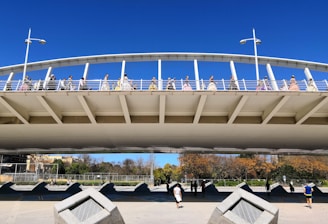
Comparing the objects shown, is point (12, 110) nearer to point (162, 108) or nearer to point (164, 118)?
point (162, 108)

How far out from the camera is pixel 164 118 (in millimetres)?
16938

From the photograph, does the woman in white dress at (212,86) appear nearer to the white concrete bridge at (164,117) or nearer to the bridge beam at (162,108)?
the white concrete bridge at (164,117)

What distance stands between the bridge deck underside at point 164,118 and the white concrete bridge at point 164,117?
54 millimetres

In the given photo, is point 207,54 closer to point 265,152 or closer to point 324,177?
point 265,152

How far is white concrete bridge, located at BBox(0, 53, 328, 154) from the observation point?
1431 cm

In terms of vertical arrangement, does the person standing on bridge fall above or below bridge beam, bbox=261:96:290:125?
above

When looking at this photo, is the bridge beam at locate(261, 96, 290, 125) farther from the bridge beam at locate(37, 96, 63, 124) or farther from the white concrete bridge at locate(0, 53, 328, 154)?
the bridge beam at locate(37, 96, 63, 124)

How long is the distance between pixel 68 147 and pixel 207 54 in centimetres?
1709

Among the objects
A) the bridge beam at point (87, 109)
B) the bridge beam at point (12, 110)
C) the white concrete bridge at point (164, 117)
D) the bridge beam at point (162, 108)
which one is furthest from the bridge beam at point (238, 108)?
the bridge beam at point (12, 110)

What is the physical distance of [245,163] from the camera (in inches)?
2211

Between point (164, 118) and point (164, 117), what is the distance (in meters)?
0.13

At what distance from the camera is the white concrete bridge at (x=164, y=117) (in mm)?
14312

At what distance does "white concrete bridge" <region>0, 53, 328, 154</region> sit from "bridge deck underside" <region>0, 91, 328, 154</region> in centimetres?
5

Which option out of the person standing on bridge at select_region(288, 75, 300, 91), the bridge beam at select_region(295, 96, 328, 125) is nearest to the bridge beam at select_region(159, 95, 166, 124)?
the person standing on bridge at select_region(288, 75, 300, 91)
